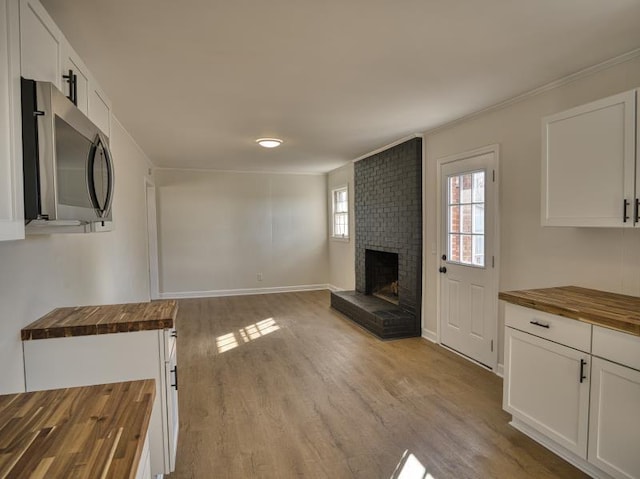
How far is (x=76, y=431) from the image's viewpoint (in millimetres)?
1006

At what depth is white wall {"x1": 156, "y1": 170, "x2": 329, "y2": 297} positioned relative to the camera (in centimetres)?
690

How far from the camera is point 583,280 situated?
2.68 metres

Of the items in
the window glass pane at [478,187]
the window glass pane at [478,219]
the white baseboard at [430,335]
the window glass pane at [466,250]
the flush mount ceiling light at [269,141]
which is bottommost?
the white baseboard at [430,335]

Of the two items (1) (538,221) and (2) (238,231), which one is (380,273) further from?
(1) (538,221)

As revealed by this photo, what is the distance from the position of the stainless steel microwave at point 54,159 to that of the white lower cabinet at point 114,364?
0.60 metres

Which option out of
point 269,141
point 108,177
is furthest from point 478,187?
point 108,177

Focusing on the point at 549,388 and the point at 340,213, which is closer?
the point at 549,388

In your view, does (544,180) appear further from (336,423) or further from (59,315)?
(59,315)

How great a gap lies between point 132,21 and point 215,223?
5.38 metres

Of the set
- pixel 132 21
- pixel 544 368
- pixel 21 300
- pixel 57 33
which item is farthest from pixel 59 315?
pixel 544 368

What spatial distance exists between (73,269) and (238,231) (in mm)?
4961

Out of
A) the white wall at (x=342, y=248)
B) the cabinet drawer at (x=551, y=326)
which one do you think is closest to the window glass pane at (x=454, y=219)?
the cabinet drawer at (x=551, y=326)

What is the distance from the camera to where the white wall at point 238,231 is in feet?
22.6

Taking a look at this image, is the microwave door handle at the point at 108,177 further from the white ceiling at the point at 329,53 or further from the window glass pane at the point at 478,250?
the window glass pane at the point at 478,250
